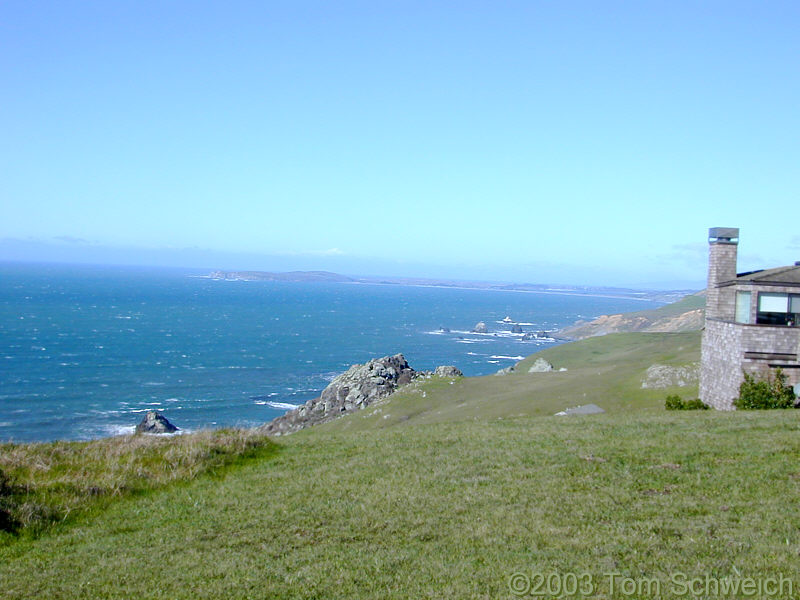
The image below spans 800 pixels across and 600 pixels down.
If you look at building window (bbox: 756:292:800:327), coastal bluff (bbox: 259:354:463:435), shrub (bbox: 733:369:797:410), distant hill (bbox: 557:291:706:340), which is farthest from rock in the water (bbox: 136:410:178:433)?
distant hill (bbox: 557:291:706:340)

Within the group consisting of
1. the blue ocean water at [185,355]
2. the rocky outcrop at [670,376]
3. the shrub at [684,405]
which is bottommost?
the blue ocean water at [185,355]

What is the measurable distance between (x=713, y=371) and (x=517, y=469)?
15.5 m

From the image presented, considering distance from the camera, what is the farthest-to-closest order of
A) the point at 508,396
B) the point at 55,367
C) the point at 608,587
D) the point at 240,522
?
the point at 55,367
the point at 508,396
the point at 240,522
the point at 608,587

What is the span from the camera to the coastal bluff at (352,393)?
54156 mm

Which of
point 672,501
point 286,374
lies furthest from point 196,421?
point 672,501

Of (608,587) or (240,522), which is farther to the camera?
(240,522)

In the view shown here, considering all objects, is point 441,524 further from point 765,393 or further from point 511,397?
point 511,397

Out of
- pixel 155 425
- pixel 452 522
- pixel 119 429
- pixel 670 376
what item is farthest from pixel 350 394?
pixel 452 522

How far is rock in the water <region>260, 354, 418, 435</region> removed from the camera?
54.1 m

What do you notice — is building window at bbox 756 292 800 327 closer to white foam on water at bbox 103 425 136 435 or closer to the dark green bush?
the dark green bush

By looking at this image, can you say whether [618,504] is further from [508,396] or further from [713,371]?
[508,396]

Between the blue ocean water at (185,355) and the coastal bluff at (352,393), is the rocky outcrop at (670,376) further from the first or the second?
the coastal bluff at (352,393)

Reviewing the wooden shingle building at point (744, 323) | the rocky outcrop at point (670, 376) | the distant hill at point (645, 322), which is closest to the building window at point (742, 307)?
the wooden shingle building at point (744, 323)

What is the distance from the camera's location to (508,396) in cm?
4319
